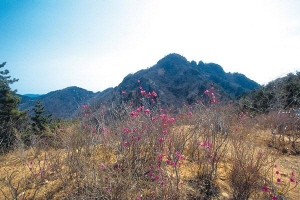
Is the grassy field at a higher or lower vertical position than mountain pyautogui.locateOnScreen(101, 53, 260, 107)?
lower

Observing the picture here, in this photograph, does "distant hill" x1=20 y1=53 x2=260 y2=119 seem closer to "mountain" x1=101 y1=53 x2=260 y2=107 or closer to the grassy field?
"mountain" x1=101 y1=53 x2=260 y2=107

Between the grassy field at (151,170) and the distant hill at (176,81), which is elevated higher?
the distant hill at (176,81)

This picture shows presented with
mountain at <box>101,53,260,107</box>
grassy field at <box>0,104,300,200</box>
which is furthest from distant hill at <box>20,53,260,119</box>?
grassy field at <box>0,104,300,200</box>

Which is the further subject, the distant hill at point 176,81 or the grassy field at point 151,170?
the distant hill at point 176,81

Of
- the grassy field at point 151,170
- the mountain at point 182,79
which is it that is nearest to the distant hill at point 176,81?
the mountain at point 182,79

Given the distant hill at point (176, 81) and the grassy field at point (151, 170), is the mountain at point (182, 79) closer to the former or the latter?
the distant hill at point (176, 81)

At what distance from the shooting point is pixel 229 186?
3.27 m

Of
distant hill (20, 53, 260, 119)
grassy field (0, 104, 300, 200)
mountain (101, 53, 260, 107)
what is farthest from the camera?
distant hill (20, 53, 260, 119)

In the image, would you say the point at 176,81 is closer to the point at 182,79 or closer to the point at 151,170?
the point at 182,79

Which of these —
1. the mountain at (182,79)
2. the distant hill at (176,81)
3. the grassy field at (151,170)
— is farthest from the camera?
the distant hill at (176,81)

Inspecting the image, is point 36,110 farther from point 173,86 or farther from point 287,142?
point 173,86

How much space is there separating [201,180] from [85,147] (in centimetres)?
214

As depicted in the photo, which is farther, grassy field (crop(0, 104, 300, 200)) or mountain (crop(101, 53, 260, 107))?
mountain (crop(101, 53, 260, 107))

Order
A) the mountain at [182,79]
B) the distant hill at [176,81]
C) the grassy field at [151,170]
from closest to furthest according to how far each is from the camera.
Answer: the grassy field at [151,170], the mountain at [182,79], the distant hill at [176,81]
